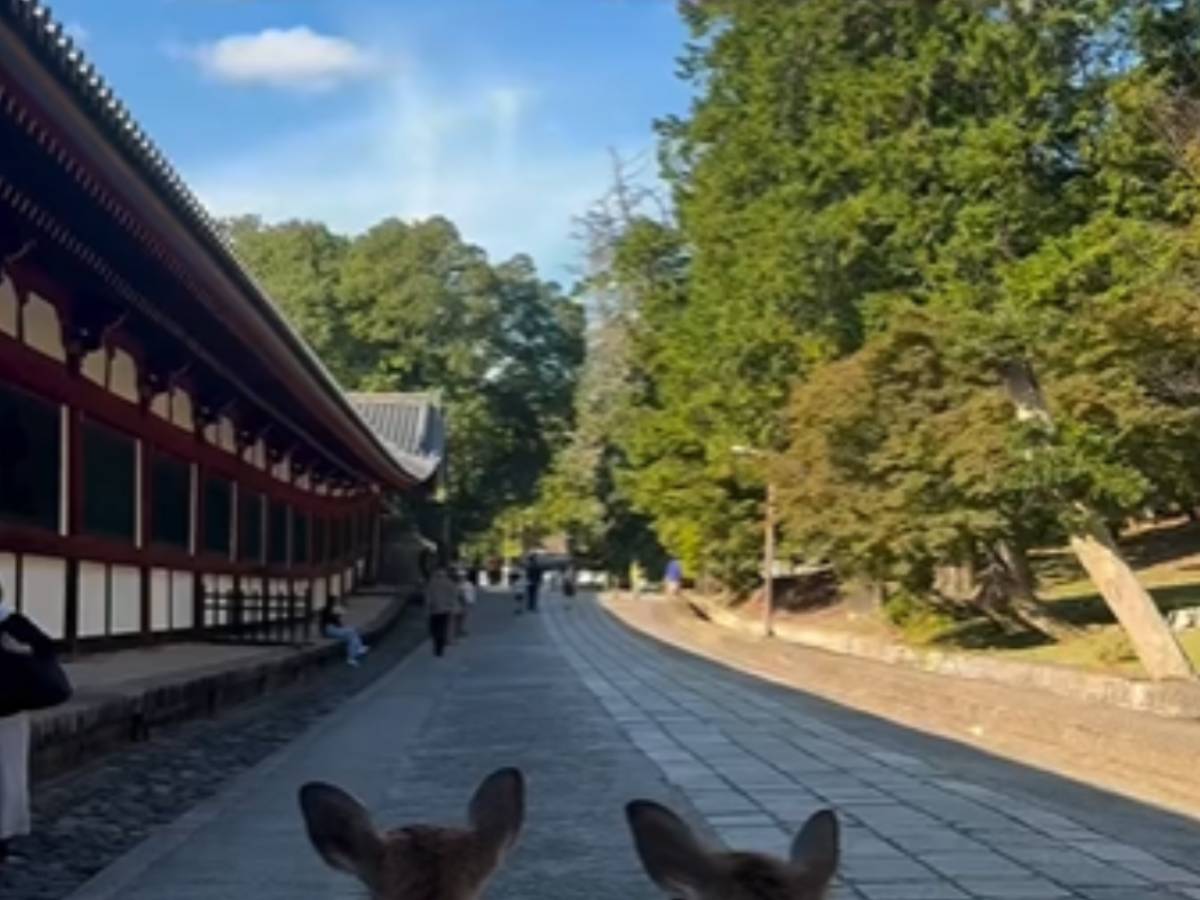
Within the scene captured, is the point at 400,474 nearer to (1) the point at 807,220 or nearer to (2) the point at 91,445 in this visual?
(1) the point at 807,220

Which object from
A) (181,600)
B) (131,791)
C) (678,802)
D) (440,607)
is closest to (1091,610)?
(440,607)

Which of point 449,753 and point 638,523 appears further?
point 638,523

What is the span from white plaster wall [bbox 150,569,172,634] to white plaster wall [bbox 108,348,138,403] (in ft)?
6.47

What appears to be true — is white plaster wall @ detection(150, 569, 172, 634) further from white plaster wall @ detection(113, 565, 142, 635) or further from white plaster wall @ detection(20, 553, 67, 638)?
white plaster wall @ detection(20, 553, 67, 638)

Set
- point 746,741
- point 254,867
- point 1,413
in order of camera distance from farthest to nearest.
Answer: point 746,741, point 1,413, point 254,867

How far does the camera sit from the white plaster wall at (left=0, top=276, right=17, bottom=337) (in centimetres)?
1252

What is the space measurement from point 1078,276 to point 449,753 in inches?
367

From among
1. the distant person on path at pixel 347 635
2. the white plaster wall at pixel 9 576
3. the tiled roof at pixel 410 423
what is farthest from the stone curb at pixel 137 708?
the tiled roof at pixel 410 423

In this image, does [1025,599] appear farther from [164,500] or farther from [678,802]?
[678,802]

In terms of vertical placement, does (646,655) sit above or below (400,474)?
below

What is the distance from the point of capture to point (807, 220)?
23734 millimetres

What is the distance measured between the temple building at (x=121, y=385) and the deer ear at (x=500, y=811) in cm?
537

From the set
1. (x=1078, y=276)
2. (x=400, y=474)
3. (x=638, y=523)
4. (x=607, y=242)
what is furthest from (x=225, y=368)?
(x=638, y=523)

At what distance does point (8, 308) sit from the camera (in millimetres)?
12703
